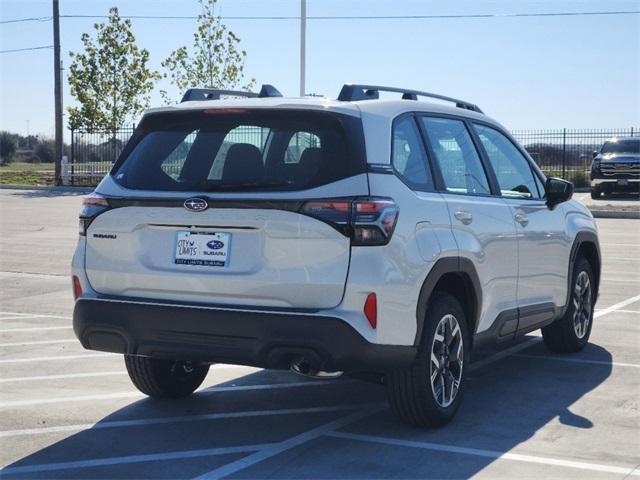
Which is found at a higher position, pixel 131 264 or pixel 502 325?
pixel 131 264

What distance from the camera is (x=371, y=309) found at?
554 centimetres

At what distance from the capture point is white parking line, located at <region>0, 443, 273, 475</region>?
18.0 ft

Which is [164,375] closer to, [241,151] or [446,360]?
[241,151]

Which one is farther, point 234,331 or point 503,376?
point 503,376

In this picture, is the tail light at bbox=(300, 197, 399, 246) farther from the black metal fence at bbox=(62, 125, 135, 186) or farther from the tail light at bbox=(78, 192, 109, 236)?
the black metal fence at bbox=(62, 125, 135, 186)

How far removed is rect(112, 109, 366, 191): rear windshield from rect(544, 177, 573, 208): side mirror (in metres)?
2.62

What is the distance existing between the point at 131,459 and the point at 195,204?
1350 millimetres

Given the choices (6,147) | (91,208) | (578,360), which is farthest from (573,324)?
(6,147)

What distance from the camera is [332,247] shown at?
18.1 feet

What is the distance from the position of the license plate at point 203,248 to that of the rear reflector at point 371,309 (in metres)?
0.77

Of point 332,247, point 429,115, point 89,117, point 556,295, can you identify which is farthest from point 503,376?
point 89,117

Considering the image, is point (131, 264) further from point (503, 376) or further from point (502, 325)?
point (503, 376)

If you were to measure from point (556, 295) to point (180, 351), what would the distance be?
10.9 feet

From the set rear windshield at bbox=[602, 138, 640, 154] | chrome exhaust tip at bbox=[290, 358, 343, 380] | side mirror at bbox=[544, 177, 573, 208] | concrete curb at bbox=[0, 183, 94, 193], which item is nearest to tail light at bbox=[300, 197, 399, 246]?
chrome exhaust tip at bbox=[290, 358, 343, 380]
